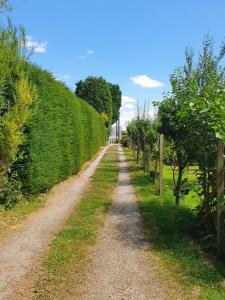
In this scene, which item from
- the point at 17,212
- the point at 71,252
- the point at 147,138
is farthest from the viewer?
the point at 147,138

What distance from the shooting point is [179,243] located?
22.2 ft

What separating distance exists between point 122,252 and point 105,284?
4.48 ft

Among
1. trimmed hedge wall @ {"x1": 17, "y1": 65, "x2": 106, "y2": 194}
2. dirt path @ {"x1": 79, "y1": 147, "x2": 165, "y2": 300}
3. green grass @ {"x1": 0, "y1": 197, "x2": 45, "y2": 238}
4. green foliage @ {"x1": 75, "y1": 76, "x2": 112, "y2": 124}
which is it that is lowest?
dirt path @ {"x1": 79, "y1": 147, "x2": 165, "y2": 300}

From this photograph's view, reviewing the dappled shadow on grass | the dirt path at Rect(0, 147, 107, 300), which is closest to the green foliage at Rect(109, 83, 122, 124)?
the dirt path at Rect(0, 147, 107, 300)

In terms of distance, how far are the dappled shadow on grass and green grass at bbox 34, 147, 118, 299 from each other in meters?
1.08

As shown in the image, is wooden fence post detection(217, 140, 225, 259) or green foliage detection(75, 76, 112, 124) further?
green foliage detection(75, 76, 112, 124)

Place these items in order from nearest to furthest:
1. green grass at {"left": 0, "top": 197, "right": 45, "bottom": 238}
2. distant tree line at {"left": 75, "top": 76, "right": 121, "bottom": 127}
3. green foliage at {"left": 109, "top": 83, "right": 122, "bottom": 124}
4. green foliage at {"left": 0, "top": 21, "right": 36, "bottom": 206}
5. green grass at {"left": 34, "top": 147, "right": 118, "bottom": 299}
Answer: green grass at {"left": 34, "top": 147, "right": 118, "bottom": 299} < green grass at {"left": 0, "top": 197, "right": 45, "bottom": 238} < green foliage at {"left": 0, "top": 21, "right": 36, "bottom": 206} < distant tree line at {"left": 75, "top": 76, "right": 121, "bottom": 127} < green foliage at {"left": 109, "top": 83, "right": 122, "bottom": 124}

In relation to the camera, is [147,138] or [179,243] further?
[147,138]

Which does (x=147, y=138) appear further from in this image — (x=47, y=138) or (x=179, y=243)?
(x=179, y=243)

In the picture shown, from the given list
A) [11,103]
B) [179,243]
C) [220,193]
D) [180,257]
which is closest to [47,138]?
[11,103]

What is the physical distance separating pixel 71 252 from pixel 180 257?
1669 mm

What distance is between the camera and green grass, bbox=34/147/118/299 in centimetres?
490

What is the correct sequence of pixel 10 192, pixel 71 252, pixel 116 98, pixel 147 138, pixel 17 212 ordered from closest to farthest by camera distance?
pixel 71 252 < pixel 17 212 < pixel 10 192 < pixel 147 138 < pixel 116 98

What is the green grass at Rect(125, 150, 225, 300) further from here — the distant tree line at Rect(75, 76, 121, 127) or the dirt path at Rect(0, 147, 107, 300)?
the distant tree line at Rect(75, 76, 121, 127)
